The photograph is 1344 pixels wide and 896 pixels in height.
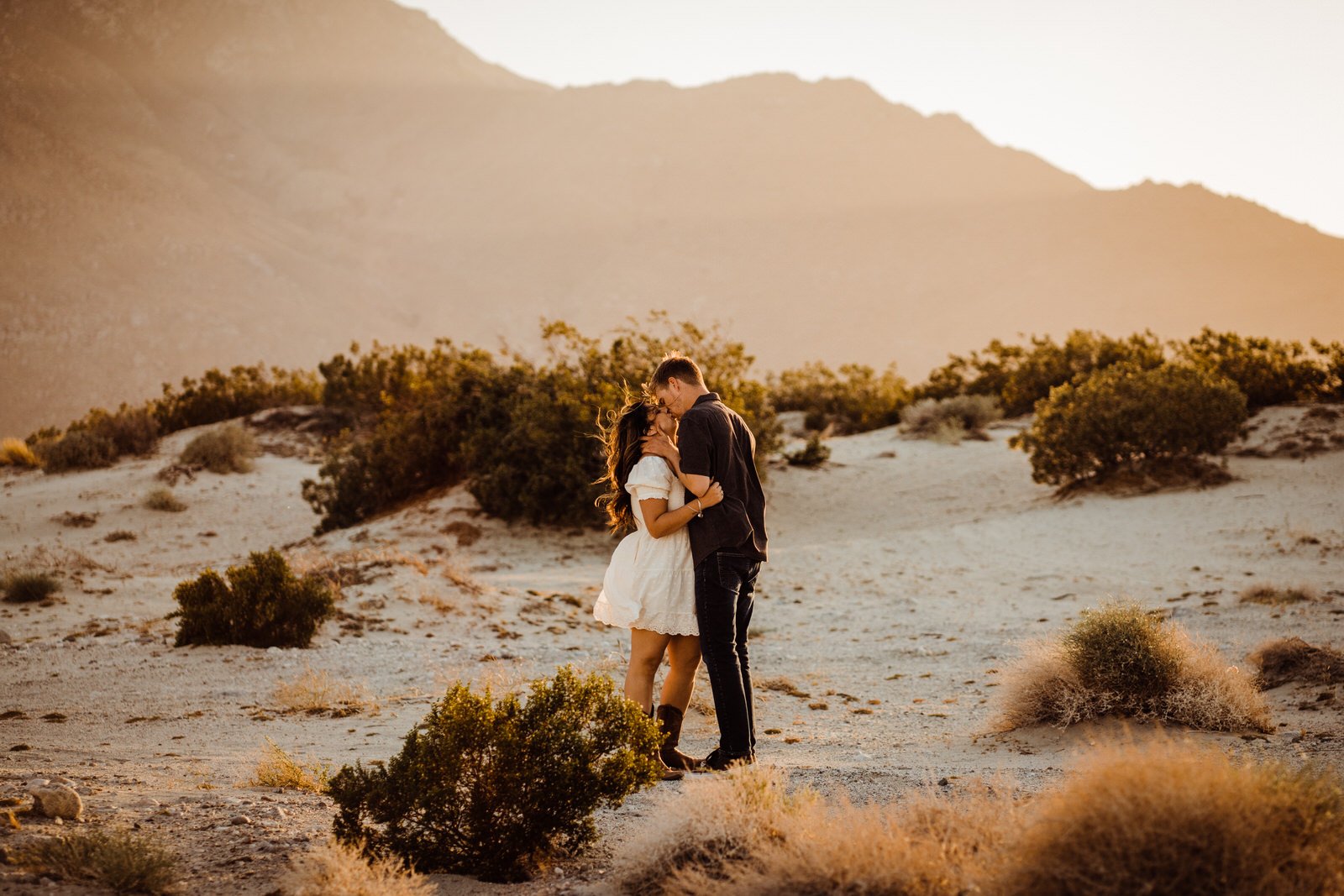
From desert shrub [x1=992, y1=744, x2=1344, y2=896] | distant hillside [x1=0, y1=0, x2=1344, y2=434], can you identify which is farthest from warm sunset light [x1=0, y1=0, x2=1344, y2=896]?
distant hillside [x1=0, y1=0, x2=1344, y2=434]

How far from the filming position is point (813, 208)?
121 m

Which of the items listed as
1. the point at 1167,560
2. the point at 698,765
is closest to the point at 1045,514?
the point at 1167,560

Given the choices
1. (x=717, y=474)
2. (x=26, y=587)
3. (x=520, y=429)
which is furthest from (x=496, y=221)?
(x=717, y=474)

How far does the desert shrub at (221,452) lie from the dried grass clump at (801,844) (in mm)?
18534

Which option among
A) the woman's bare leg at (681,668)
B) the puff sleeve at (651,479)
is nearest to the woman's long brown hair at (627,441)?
the puff sleeve at (651,479)

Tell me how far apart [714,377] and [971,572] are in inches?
198

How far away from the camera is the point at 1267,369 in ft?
58.5

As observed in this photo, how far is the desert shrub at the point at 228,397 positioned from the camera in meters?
24.3

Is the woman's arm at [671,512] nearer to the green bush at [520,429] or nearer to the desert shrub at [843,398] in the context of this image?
the green bush at [520,429]

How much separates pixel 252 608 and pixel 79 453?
50.8 ft

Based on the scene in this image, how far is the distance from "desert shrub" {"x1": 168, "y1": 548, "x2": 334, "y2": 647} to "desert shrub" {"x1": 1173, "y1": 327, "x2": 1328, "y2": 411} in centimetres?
1541

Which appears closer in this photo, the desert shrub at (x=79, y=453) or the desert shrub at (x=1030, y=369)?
the desert shrub at (x=79, y=453)

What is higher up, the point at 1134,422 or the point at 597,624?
the point at 1134,422

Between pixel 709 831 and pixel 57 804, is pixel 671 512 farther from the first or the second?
pixel 57 804
